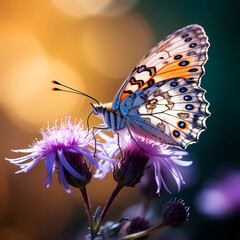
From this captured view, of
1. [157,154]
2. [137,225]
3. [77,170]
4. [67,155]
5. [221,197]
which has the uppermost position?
[67,155]

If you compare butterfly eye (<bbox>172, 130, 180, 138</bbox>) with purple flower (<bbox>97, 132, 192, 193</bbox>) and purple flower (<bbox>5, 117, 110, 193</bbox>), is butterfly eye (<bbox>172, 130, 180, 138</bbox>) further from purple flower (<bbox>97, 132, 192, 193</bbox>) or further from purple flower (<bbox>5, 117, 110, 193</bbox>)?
purple flower (<bbox>5, 117, 110, 193</bbox>)

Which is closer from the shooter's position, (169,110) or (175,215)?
(175,215)

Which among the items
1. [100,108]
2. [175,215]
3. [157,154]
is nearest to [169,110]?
[157,154]

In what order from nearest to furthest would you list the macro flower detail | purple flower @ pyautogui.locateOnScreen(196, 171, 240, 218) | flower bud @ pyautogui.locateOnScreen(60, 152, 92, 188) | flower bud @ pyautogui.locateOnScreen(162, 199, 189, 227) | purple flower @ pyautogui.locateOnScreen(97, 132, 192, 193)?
flower bud @ pyautogui.locateOnScreen(162, 199, 189, 227)
flower bud @ pyautogui.locateOnScreen(60, 152, 92, 188)
the macro flower detail
purple flower @ pyautogui.locateOnScreen(97, 132, 192, 193)
purple flower @ pyautogui.locateOnScreen(196, 171, 240, 218)

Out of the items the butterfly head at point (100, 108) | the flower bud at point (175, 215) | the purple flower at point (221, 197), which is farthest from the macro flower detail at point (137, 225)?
the purple flower at point (221, 197)

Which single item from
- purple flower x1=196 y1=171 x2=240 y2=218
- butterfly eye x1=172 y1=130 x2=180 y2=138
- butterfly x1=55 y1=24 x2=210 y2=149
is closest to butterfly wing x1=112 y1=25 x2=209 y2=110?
butterfly x1=55 y1=24 x2=210 y2=149

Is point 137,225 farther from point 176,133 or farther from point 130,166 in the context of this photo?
point 176,133
